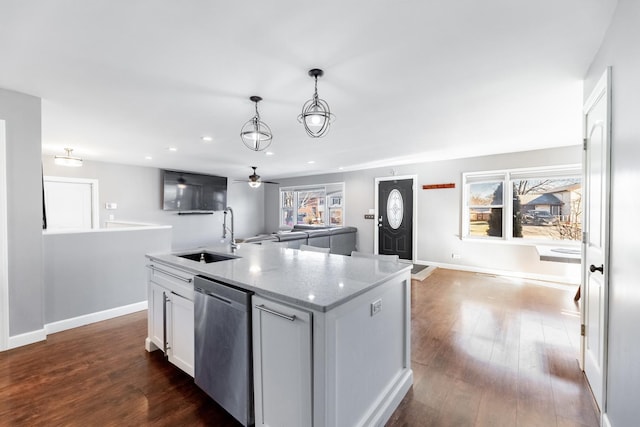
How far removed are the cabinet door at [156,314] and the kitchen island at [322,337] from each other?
0.31m

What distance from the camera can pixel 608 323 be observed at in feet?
5.15

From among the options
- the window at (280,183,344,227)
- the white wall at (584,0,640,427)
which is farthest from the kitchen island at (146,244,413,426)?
the window at (280,183,344,227)

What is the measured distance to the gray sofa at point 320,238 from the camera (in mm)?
4827

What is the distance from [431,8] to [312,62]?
846 millimetres

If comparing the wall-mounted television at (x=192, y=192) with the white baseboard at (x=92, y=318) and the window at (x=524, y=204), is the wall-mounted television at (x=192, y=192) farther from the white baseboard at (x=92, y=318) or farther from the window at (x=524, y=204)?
the window at (x=524, y=204)

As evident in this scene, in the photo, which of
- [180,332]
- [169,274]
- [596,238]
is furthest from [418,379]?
[169,274]

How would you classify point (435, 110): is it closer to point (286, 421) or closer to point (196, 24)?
point (196, 24)

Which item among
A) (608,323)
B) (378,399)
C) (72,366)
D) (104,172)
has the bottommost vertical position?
(72,366)

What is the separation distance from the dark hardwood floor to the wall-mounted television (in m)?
4.59

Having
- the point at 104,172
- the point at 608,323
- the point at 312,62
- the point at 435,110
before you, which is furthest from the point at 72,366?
the point at 104,172

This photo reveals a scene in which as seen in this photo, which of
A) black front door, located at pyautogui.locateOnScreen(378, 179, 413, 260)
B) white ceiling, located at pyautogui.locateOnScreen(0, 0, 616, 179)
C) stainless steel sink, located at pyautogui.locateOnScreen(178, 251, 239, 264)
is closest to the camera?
white ceiling, located at pyautogui.locateOnScreen(0, 0, 616, 179)

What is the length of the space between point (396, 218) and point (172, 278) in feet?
18.0

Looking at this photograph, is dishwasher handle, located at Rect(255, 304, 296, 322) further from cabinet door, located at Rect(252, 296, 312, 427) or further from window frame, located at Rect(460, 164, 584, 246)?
window frame, located at Rect(460, 164, 584, 246)

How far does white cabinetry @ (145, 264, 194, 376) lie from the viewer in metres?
1.99
